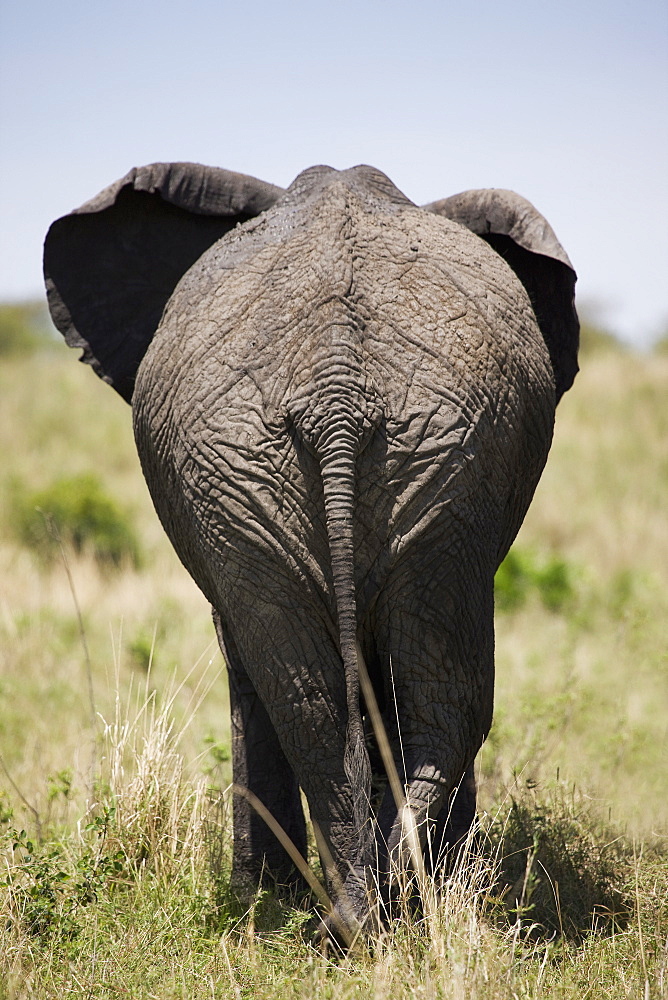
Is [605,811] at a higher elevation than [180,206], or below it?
below

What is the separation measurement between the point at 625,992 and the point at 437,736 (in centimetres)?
87

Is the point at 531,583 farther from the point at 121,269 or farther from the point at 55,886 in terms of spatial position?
the point at 55,886

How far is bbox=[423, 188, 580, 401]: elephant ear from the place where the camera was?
10.9ft

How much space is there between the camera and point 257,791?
3.52 metres

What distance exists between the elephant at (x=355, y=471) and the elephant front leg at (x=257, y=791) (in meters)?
0.37

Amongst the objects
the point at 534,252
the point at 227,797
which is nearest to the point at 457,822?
the point at 227,797

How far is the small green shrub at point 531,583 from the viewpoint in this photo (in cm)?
914

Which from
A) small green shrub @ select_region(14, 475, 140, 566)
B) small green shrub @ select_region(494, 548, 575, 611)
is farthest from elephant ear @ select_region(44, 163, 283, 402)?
small green shrub @ select_region(14, 475, 140, 566)

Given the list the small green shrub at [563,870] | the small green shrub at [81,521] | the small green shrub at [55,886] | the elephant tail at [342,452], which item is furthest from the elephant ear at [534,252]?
the small green shrub at [81,521]

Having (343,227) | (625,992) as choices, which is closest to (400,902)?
(625,992)

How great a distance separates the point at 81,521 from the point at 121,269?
7833 mm

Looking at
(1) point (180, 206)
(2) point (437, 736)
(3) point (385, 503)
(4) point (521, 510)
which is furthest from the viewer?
(1) point (180, 206)

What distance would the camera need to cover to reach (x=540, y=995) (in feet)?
9.16

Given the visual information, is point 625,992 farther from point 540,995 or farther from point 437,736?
point 437,736
